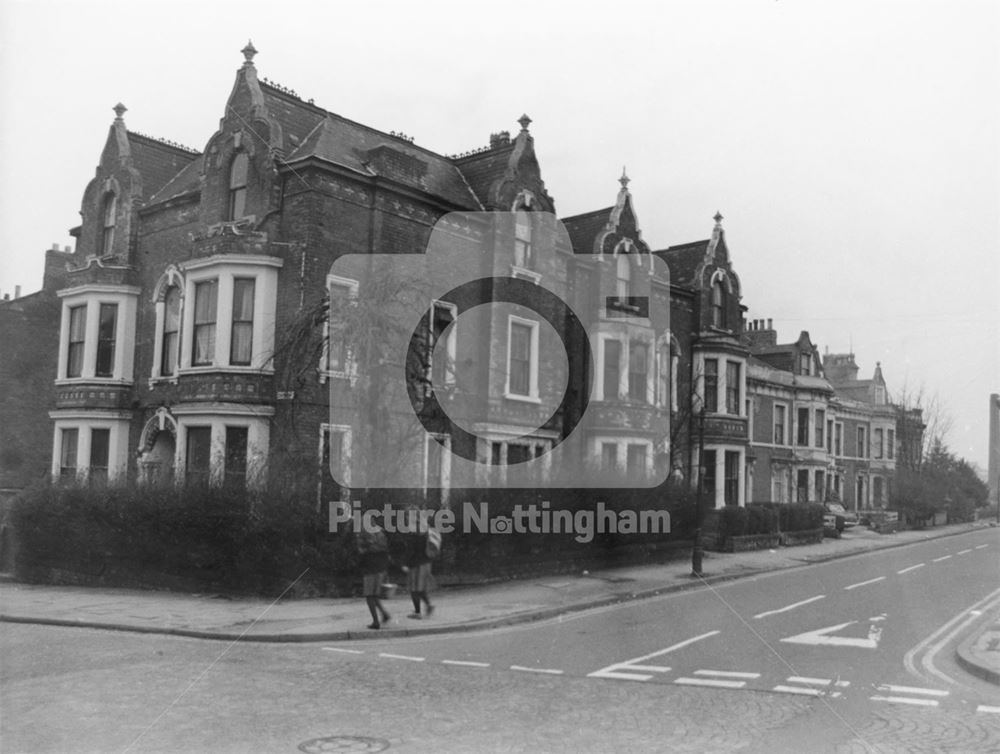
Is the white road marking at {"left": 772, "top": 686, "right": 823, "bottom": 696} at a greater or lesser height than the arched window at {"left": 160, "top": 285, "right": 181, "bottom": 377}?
lesser

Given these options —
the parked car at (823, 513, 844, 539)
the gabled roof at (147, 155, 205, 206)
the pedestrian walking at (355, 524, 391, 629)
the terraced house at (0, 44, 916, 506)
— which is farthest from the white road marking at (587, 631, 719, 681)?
the parked car at (823, 513, 844, 539)

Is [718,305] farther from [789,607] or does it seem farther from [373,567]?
[373,567]

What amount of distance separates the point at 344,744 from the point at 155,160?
77.2 ft

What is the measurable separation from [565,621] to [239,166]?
560 inches

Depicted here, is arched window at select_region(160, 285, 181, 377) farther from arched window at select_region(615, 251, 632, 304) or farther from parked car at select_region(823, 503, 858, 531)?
parked car at select_region(823, 503, 858, 531)

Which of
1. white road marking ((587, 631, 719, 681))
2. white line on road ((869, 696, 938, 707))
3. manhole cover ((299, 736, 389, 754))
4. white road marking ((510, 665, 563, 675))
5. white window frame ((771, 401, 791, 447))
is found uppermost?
white window frame ((771, 401, 791, 447))

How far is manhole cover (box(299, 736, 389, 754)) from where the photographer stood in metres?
7.32

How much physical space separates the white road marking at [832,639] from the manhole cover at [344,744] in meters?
7.68

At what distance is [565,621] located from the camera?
617 inches

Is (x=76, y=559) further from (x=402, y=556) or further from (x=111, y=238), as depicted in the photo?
(x=111, y=238)

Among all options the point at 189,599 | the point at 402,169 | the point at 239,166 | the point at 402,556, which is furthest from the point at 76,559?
the point at 402,169

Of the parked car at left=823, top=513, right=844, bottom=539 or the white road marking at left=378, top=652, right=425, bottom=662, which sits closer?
the white road marking at left=378, top=652, right=425, bottom=662

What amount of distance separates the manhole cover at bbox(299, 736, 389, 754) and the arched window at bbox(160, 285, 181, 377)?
1786 cm

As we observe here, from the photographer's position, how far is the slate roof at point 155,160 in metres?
A: 26.4
